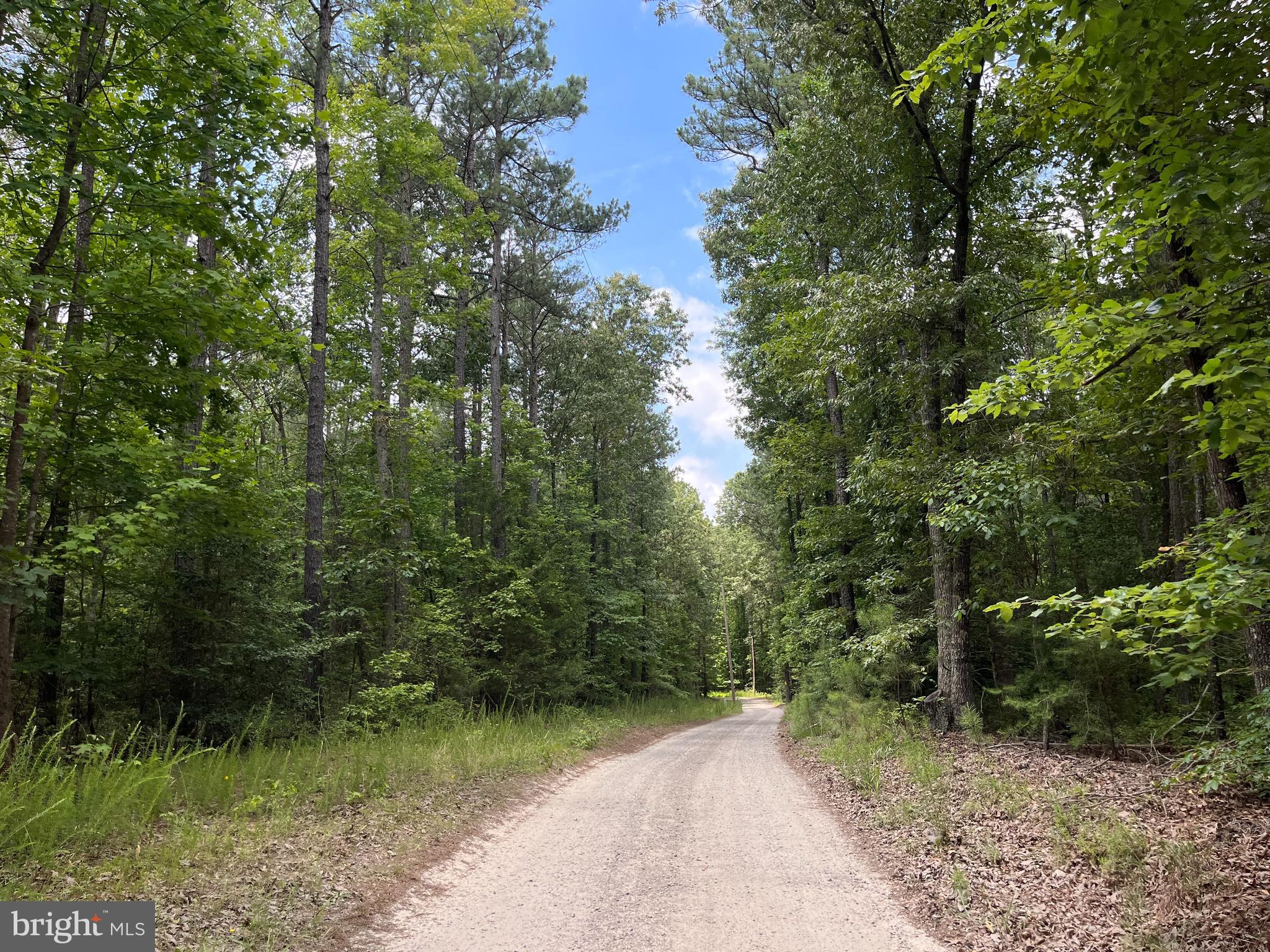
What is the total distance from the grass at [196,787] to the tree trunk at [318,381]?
8.00 feet

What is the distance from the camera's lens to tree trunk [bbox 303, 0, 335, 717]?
35.6 feet

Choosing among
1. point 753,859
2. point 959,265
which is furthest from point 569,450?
point 753,859

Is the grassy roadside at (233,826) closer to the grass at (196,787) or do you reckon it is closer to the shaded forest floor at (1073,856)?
the grass at (196,787)

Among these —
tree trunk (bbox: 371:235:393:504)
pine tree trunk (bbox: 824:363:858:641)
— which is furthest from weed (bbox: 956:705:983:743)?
tree trunk (bbox: 371:235:393:504)

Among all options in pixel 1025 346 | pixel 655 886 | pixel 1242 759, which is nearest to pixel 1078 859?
pixel 1242 759

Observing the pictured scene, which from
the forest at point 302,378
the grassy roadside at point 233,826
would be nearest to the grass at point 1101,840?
the grassy roadside at point 233,826

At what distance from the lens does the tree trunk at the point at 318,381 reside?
10.9 m

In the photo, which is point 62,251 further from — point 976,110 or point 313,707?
point 976,110

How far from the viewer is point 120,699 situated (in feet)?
28.2

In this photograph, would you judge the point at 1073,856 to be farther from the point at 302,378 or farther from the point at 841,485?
the point at 302,378

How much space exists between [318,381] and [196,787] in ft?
23.8

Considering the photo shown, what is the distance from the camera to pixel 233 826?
5.43 meters

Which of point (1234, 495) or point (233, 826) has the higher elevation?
point (1234, 495)

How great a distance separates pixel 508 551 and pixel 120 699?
399 inches
